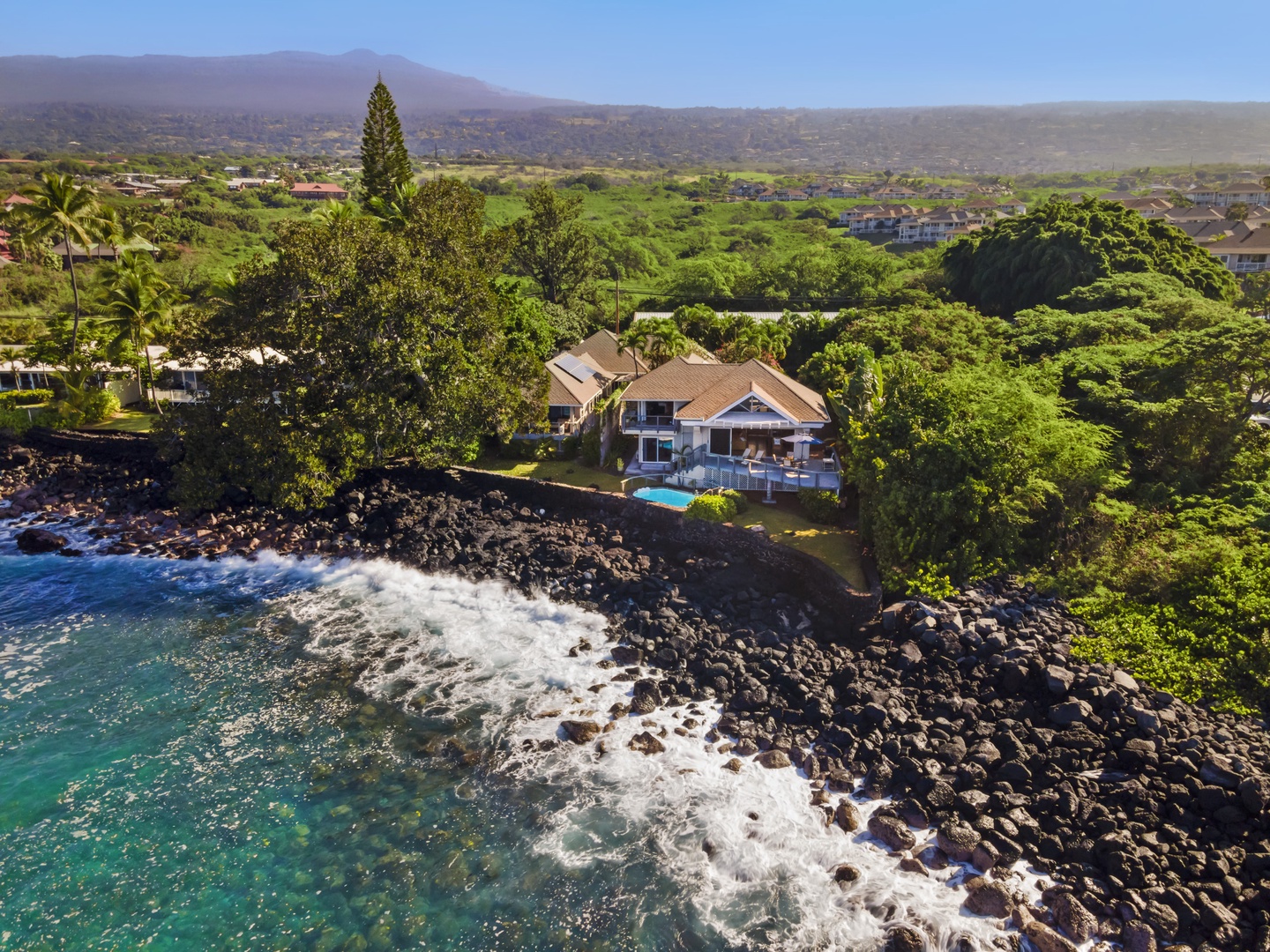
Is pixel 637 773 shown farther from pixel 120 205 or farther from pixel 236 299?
pixel 120 205

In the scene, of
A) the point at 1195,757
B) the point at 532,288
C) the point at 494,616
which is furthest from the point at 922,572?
the point at 532,288

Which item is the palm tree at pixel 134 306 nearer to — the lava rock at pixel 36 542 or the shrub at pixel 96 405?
the shrub at pixel 96 405

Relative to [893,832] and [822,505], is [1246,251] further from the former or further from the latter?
[893,832]

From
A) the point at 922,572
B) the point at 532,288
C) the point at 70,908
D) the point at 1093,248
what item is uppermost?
the point at 1093,248

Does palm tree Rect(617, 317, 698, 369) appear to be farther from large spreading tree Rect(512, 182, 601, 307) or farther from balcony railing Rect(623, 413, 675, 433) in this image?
large spreading tree Rect(512, 182, 601, 307)

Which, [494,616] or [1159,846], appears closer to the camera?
[1159,846]

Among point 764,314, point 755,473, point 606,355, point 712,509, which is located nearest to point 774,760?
point 712,509

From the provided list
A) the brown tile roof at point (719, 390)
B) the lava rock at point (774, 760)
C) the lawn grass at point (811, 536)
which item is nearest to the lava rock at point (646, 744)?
the lava rock at point (774, 760)
